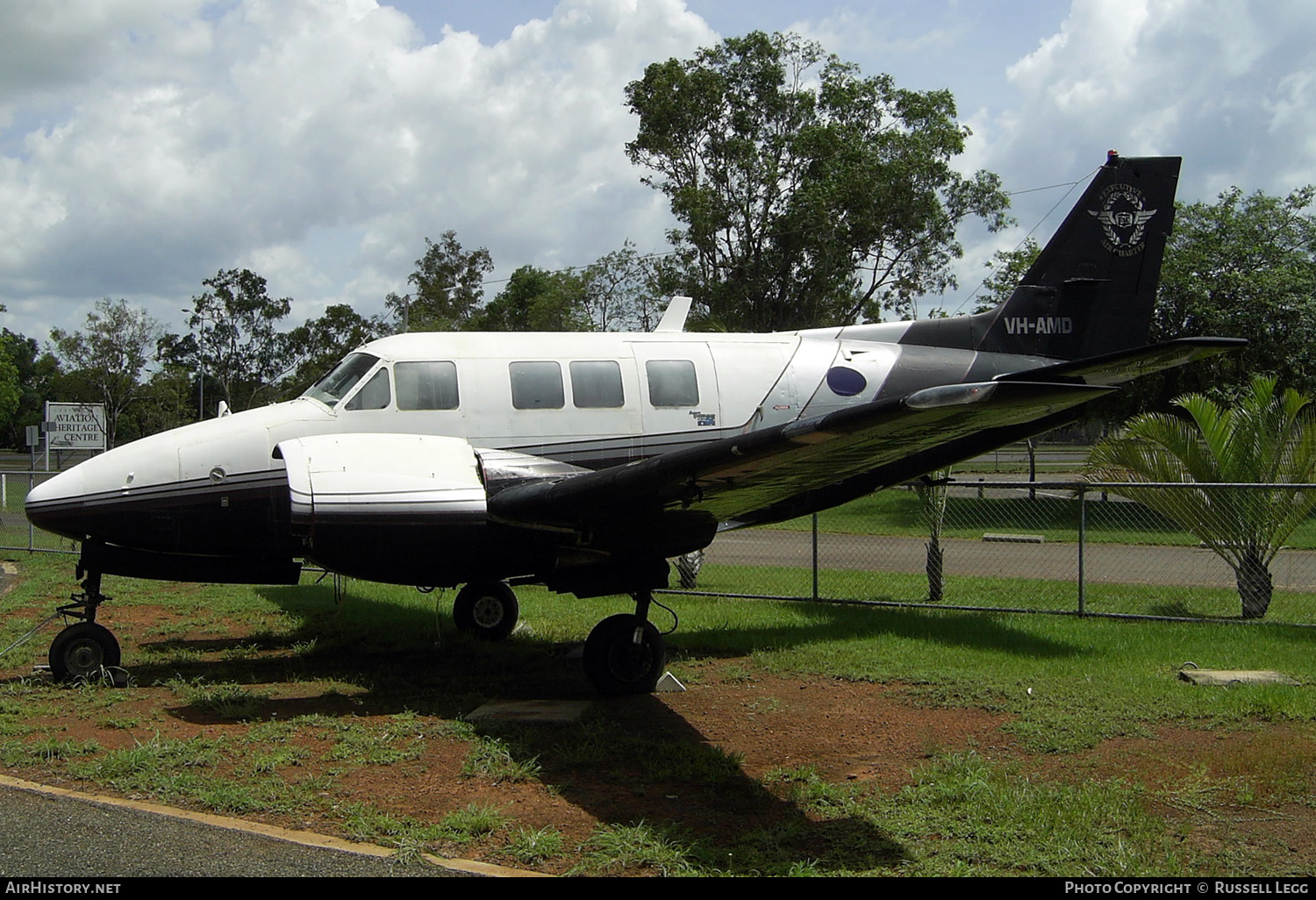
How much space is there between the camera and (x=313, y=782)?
5719 mm

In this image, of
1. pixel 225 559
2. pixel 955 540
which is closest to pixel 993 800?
pixel 225 559

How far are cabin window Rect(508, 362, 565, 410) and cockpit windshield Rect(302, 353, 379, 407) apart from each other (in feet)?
4.11

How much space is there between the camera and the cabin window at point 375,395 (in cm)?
867

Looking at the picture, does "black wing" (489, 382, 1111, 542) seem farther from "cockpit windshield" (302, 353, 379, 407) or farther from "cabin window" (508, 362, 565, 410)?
"cockpit windshield" (302, 353, 379, 407)

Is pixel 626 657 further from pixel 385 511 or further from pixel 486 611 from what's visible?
pixel 486 611

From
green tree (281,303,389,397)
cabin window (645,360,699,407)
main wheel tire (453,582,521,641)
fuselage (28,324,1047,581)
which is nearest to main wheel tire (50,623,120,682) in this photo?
fuselage (28,324,1047,581)

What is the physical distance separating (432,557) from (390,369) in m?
2.02

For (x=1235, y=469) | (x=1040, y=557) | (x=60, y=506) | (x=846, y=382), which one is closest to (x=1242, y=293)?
(x=1040, y=557)

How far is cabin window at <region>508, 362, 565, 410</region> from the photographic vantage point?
354 inches

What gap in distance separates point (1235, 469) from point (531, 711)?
8970mm

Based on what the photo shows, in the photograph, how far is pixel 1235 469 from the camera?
459 inches

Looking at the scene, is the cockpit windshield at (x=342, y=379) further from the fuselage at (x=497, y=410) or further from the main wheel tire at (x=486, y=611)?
the main wheel tire at (x=486, y=611)

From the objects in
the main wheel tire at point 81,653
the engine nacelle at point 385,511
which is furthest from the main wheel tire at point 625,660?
the main wheel tire at point 81,653
